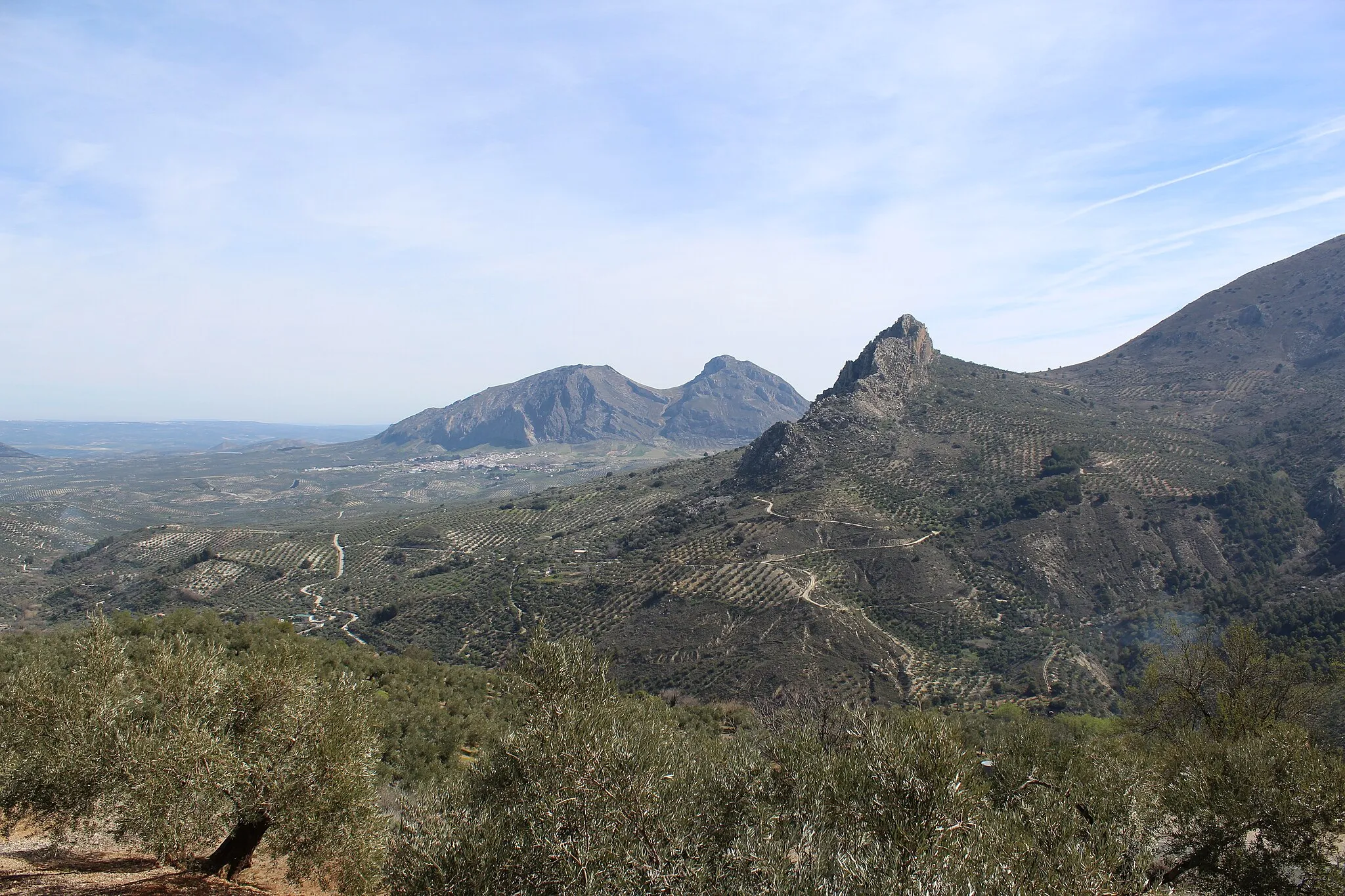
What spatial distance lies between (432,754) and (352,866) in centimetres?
1277

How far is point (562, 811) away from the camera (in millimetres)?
11758

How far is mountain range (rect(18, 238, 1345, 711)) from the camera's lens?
5947 centimetres

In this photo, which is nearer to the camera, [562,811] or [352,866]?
[562,811]

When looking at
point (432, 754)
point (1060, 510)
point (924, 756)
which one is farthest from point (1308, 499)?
point (432, 754)

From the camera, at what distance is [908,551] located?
74.3 meters

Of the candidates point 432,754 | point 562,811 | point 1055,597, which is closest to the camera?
point 562,811

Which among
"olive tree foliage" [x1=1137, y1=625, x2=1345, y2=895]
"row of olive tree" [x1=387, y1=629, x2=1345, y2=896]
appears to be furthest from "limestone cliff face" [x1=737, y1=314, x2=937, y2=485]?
"row of olive tree" [x1=387, y1=629, x2=1345, y2=896]

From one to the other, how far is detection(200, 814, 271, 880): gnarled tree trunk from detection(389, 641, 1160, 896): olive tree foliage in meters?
3.62

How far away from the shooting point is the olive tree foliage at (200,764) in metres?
13.5

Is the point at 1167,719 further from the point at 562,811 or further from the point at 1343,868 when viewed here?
the point at 562,811

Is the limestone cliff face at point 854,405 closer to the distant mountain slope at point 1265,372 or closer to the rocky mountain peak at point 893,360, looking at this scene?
the rocky mountain peak at point 893,360

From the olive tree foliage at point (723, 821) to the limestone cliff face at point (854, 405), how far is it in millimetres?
87480

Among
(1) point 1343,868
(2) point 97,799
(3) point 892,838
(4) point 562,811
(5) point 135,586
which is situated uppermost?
(4) point 562,811

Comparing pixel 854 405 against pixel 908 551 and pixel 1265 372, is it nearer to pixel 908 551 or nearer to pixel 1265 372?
pixel 908 551
